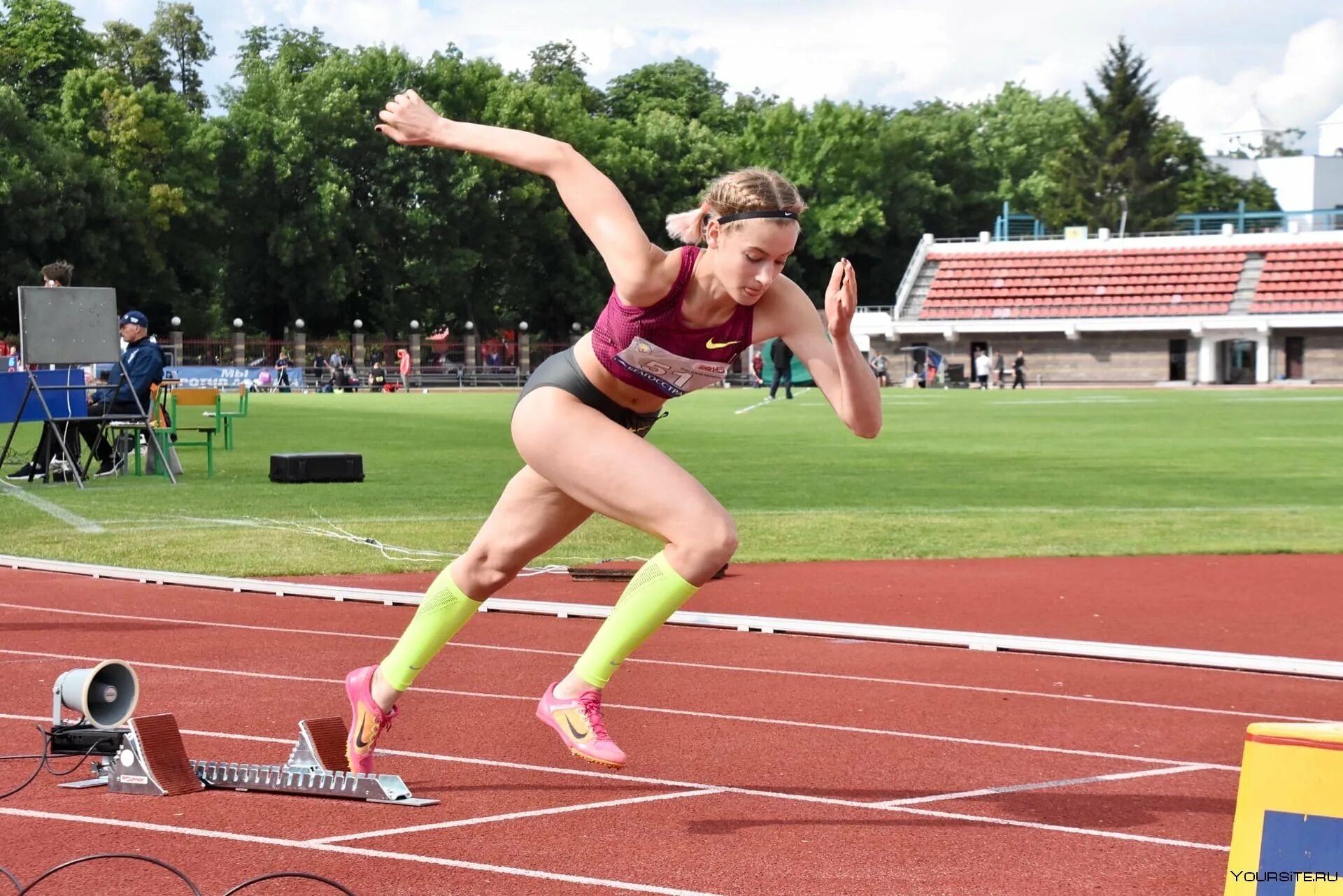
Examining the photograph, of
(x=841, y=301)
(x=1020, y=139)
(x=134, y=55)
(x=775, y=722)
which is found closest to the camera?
(x=841, y=301)

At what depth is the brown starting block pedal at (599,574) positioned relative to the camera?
405 inches

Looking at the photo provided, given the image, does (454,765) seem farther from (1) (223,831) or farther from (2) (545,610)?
(2) (545,610)

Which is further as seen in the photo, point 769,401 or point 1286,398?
point 1286,398

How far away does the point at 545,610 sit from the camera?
8750 mm

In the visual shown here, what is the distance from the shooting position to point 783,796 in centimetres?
491

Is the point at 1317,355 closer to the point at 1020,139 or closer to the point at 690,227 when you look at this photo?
the point at 1020,139

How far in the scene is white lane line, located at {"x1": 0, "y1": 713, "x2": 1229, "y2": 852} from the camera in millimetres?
4453

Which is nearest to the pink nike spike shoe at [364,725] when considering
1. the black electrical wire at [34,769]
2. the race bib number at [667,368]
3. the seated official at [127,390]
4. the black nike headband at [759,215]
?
the black electrical wire at [34,769]

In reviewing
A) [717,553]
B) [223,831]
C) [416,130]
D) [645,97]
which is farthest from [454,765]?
[645,97]

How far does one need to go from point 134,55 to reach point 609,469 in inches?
3277

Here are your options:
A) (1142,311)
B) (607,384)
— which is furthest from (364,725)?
(1142,311)

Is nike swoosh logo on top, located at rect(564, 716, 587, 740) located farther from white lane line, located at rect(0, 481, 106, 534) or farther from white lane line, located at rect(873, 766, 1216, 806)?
white lane line, located at rect(0, 481, 106, 534)

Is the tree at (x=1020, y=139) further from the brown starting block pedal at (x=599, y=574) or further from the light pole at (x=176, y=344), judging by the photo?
the brown starting block pedal at (x=599, y=574)

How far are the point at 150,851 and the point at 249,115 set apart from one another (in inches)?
2826
